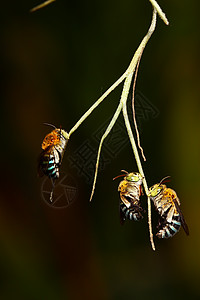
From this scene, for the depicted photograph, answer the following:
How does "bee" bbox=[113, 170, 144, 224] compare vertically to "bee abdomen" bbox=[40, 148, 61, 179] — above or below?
below

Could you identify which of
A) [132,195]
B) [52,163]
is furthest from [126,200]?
[52,163]

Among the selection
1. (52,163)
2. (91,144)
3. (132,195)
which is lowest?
(91,144)

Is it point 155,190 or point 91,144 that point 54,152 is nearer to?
point 155,190

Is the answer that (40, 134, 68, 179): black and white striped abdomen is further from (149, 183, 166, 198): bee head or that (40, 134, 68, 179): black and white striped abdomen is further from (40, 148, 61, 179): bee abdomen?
(149, 183, 166, 198): bee head

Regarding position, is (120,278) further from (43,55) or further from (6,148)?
(43,55)

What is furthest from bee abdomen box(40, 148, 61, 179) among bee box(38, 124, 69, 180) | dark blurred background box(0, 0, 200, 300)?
dark blurred background box(0, 0, 200, 300)

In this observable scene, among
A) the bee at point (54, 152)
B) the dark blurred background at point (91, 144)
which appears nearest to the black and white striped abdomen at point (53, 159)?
the bee at point (54, 152)

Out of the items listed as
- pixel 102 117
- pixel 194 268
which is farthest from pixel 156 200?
pixel 194 268
